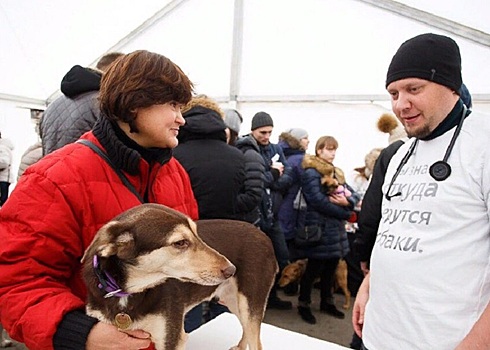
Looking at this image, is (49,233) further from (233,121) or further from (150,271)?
(233,121)

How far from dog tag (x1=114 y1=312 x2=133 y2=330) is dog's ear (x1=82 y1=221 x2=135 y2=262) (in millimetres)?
139

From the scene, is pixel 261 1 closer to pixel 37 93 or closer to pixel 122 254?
pixel 37 93

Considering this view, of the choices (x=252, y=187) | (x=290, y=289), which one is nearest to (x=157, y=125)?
(x=252, y=187)

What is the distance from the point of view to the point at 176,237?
1.04 metres

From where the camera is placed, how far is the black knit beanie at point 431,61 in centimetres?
108

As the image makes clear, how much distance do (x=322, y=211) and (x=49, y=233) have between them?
291cm

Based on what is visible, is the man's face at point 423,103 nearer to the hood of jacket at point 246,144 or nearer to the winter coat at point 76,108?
the winter coat at point 76,108

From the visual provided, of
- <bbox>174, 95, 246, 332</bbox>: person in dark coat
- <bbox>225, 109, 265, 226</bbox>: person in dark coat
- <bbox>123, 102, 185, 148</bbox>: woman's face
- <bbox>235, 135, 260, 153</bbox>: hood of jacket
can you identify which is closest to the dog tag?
<bbox>123, 102, 185, 148</bbox>: woman's face

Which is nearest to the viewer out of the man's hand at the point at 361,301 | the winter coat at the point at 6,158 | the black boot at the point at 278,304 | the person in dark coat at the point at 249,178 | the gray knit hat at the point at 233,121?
the man's hand at the point at 361,301

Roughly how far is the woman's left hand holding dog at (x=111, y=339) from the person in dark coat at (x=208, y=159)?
3.81 ft

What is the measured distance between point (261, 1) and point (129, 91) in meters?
4.54

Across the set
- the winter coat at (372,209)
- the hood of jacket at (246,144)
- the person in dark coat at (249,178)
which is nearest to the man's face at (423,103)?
the winter coat at (372,209)

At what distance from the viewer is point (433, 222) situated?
1.02 m

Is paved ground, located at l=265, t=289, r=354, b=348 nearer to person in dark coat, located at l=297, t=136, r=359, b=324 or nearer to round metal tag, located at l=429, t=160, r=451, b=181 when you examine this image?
person in dark coat, located at l=297, t=136, r=359, b=324
